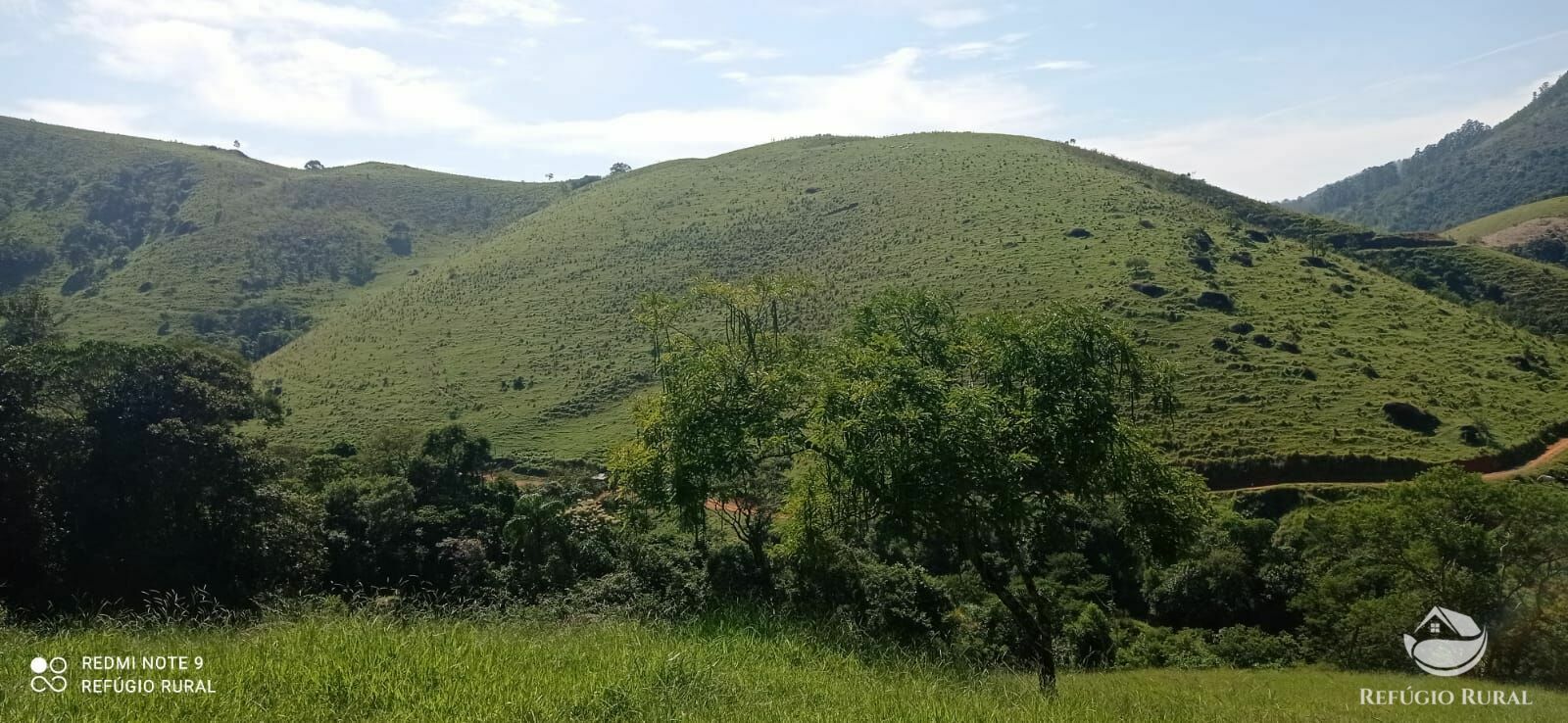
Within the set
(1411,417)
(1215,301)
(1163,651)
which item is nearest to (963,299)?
(1215,301)

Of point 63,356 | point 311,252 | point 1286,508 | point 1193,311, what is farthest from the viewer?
point 311,252

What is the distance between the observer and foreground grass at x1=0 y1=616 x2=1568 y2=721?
5703 millimetres

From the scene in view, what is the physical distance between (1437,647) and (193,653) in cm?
1991

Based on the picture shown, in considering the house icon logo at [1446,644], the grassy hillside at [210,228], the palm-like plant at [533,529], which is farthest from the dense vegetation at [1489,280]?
the grassy hillside at [210,228]

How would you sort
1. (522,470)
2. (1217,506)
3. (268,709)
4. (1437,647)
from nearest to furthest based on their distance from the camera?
(268,709), (1437,647), (1217,506), (522,470)

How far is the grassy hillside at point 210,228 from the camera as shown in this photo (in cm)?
9006

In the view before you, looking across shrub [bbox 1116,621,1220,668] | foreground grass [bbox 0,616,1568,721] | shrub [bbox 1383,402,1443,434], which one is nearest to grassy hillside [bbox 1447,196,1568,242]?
shrub [bbox 1383,402,1443,434]

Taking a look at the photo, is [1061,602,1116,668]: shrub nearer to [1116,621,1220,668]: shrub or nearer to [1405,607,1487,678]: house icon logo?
[1116,621,1220,668]: shrub

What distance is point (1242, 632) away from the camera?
1043 inches

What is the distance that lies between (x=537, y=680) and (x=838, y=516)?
905 cm

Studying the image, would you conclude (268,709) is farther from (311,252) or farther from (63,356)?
(311,252)

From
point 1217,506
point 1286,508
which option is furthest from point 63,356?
point 1286,508

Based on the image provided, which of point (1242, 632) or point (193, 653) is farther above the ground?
point (193, 653)

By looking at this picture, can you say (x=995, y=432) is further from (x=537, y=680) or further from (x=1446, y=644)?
(x=1446, y=644)
